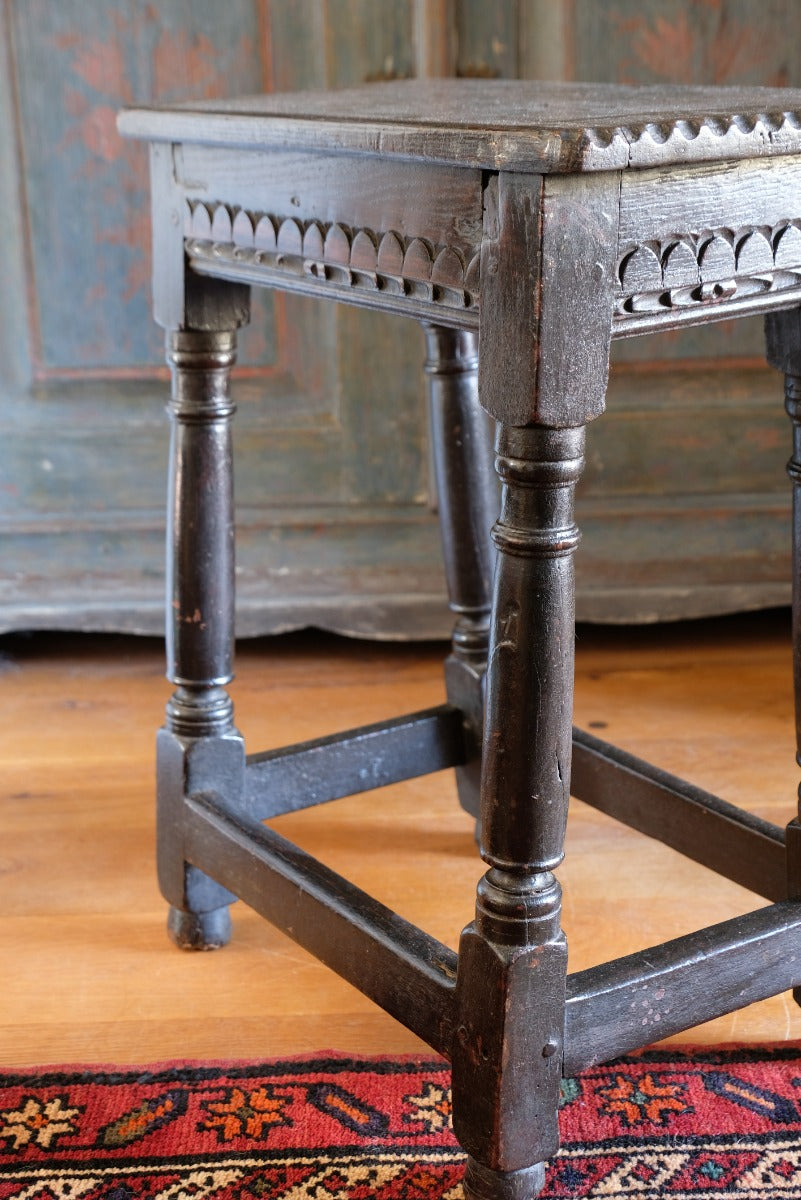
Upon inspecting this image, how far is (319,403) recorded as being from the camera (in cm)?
189

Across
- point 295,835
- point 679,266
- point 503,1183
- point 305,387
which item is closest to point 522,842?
point 503,1183

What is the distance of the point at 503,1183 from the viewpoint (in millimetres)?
974

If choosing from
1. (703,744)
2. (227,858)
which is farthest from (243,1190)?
(703,744)

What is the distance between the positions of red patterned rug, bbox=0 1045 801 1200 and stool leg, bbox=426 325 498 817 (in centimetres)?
43

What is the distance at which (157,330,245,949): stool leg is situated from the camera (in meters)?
1.23

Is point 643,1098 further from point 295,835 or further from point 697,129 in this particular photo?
point 697,129

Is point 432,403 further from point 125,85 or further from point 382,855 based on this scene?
point 125,85

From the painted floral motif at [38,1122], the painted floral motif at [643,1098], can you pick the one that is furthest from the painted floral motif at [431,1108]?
the painted floral motif at [38,1122]

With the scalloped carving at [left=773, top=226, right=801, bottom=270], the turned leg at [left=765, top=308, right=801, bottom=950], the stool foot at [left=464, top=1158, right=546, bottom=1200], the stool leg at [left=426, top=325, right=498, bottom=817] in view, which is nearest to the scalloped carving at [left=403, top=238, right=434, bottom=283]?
the scalloped carving at [left=773, top=226, right=801, bottom=270]

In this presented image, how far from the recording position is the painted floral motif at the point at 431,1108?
107 centimetres

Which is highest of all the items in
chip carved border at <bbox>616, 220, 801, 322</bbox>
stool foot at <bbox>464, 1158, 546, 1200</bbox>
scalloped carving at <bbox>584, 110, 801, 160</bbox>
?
scalloped carving at <bbox>584, 110, 801, 160</bbox>

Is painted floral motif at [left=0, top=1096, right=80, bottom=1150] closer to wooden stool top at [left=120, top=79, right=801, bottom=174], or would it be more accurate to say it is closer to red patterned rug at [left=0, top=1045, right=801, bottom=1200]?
red patterned rug at [left=0, top=1045, right=801, bottom=1200]

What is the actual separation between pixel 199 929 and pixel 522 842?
0.49m

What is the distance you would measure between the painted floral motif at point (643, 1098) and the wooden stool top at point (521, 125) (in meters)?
0.65
